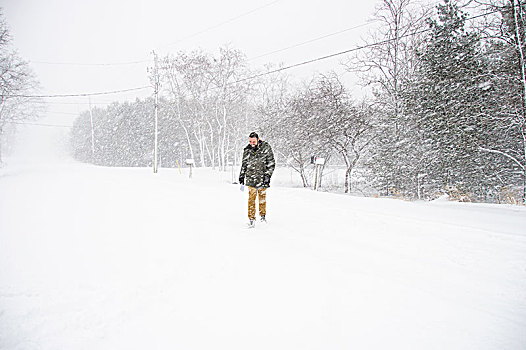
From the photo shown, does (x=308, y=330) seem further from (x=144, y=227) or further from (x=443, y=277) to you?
(x=144, y=227)

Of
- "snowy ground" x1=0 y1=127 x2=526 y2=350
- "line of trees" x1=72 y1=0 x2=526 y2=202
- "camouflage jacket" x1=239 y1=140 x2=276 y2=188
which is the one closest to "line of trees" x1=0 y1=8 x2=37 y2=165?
"line of trees" x1=72 y1=0 x2=526 y2=202

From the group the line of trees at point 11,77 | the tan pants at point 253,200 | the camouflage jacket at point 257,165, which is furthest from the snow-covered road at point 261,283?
the line of trees at point 11,77

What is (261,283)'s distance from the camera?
10.5ft

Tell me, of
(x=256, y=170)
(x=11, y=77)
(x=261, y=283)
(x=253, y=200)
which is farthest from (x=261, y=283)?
(x=11, y=77)

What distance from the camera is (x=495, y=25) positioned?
11.0m

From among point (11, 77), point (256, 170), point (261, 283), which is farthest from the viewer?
point (11, 77)

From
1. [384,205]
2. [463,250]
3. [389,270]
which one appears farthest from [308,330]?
[384,205]

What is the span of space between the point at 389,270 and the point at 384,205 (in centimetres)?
459

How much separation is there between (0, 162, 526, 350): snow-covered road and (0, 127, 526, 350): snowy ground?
0.02 metres

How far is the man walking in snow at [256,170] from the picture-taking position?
5910 mm

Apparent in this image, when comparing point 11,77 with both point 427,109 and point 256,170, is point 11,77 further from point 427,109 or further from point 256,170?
point 427,109

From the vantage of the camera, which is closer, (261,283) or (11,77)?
(261,283)

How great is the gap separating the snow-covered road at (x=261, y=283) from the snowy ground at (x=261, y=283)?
0.05 feet

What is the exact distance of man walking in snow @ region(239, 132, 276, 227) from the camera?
5910 mm
